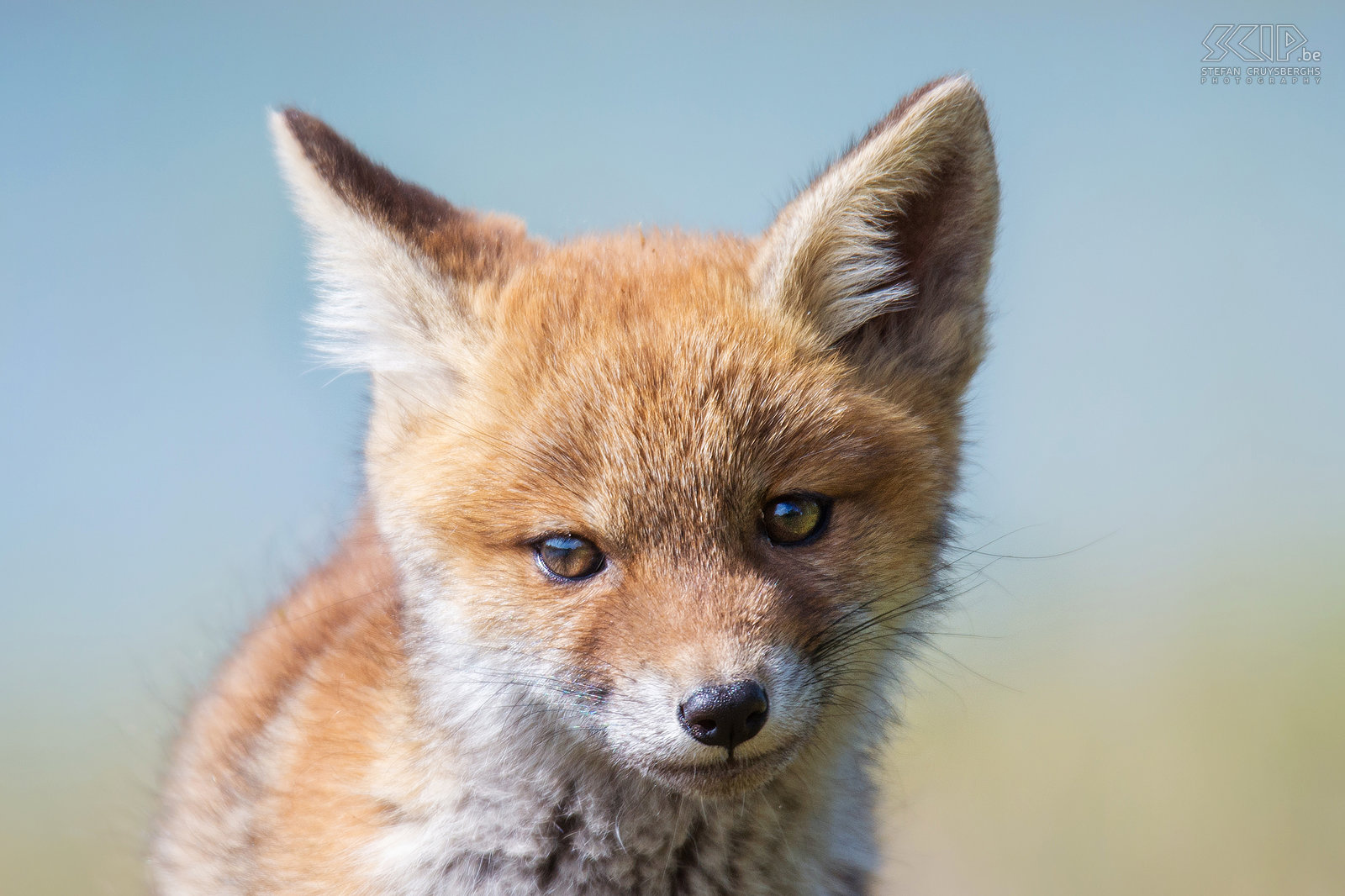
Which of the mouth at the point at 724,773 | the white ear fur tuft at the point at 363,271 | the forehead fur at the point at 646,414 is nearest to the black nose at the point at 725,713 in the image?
the mouth at the point at 724,773

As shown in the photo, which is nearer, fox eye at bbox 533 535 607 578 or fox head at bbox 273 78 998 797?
fox head at bbox 273 78 998 797

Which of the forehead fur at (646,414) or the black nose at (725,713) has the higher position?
the forehead fur at (646,414)

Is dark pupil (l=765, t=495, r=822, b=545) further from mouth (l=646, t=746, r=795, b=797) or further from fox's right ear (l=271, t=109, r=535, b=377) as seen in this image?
fox's right ear (l=271, t=109, r=535, b=377)

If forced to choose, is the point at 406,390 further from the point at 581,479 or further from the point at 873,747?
the point at 873,747

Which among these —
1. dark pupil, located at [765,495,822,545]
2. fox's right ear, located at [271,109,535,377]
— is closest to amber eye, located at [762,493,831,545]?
dark pupil, located at [765,495,822,545]

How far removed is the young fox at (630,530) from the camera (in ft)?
10.1

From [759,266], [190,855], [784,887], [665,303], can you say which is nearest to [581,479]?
[665,303]

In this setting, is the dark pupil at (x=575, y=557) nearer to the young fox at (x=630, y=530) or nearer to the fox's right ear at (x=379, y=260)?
the young fox at (x=630, y=530)

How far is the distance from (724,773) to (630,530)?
703mm

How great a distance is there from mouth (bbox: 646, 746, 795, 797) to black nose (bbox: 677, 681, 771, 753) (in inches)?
4.7

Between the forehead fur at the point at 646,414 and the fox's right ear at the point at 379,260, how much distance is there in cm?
14

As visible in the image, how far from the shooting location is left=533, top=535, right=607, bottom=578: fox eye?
3.16 m

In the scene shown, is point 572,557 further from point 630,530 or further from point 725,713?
point 725,713

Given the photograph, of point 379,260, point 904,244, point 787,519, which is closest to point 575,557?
point 787,519
